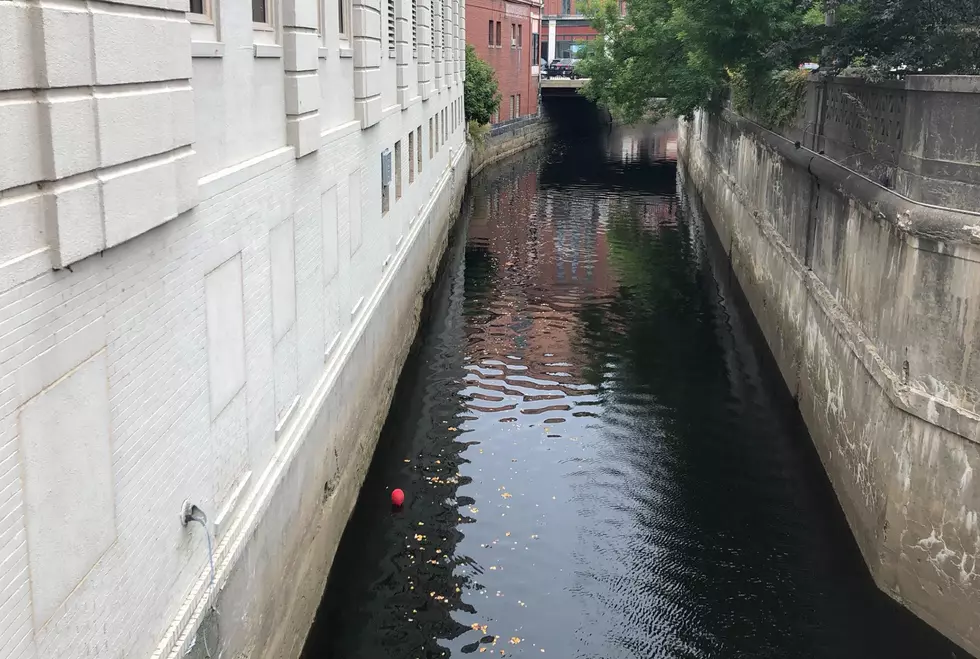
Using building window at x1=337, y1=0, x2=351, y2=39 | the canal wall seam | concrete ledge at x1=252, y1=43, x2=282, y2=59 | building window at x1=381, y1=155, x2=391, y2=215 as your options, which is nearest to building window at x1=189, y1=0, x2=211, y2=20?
concrete ledge at x1=252, y1=43, x2=282, y2=59

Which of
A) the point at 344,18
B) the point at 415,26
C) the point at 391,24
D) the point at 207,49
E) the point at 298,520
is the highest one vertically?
the point at 415,26

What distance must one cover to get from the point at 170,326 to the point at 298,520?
324 centimetres

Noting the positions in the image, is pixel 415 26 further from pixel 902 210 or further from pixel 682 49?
pixel 902 210

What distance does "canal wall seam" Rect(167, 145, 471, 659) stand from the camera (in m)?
6.23

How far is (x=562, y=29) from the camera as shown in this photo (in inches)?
3361

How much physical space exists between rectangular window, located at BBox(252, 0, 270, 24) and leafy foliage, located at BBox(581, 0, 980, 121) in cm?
662

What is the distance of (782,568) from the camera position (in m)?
9.97

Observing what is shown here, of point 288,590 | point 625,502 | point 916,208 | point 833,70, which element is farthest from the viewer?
point 833,70

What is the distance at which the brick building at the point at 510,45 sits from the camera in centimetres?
4575

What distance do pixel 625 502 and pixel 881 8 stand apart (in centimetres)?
697

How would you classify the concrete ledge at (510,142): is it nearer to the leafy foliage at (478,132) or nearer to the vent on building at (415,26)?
the leafy foliage at (478,132)

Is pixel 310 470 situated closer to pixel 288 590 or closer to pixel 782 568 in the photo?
pixel 288 590

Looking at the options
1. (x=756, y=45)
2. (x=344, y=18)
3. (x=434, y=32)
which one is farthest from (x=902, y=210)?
(x=434, y=32)

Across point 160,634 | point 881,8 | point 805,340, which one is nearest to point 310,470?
point 160,634
